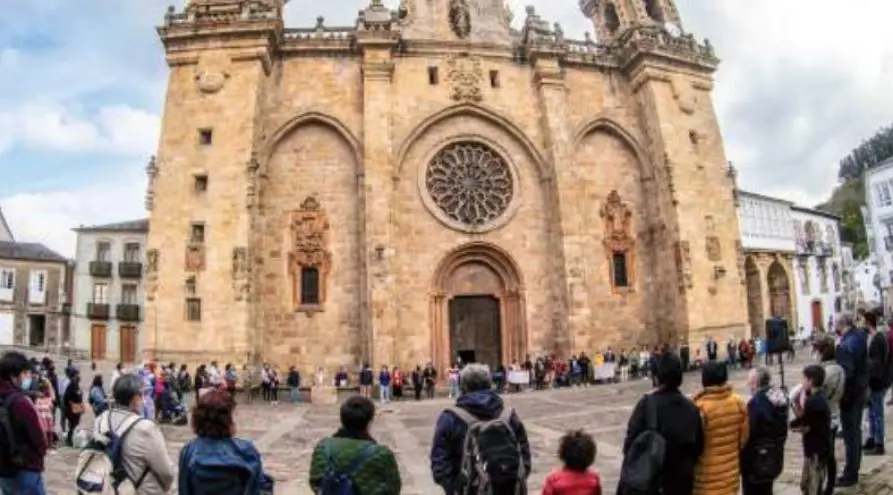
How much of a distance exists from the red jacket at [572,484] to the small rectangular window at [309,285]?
2015 centimetres

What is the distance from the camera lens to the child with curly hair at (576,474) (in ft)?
13.0

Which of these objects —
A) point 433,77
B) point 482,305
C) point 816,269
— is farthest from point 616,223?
point 816,269

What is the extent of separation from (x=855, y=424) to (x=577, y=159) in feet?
65.6

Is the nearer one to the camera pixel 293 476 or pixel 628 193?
A: pixel 293 476

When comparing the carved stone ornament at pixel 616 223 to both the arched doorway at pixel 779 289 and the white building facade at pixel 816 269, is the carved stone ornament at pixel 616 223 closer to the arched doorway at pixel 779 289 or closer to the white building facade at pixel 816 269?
the arched doorway at pixel 779 289

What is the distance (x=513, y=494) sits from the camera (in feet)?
14.1

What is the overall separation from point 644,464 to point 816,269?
144ft

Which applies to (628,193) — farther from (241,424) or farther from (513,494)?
(513,494)

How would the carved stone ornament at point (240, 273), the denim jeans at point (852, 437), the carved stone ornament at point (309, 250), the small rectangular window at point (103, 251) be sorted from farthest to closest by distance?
1. the small rectangular window at point (103, 251)
2. the carved stone ornament at point (309, 250)
3. the carved stone ornament at point (240, 273)
4. the denim jeans at point (852, 437)

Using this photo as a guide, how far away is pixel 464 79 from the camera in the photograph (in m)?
25.1

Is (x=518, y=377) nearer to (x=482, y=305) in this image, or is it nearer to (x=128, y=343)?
(x=482, y=305)

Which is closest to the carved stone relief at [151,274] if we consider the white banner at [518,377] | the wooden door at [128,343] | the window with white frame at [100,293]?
the white banner at [518,377]

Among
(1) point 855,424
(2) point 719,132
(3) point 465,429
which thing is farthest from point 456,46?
(3) point 465,429

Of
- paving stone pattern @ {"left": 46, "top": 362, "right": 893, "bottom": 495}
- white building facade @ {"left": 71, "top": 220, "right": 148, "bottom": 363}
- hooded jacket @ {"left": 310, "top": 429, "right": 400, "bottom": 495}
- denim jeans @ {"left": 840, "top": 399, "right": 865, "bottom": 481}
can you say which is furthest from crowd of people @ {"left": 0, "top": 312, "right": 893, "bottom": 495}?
white building facade @ {"left": 71, "top": 220, "right": 148, "bottom": 363}
